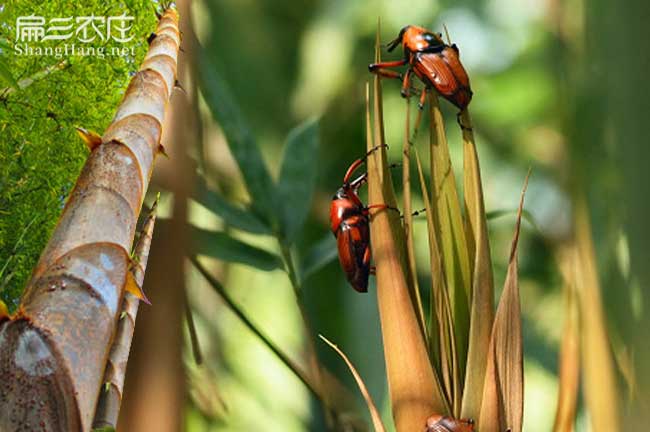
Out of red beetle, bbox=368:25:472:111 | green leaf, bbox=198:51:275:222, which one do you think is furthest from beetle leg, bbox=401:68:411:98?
green leaf, bbox=198:51:275:222

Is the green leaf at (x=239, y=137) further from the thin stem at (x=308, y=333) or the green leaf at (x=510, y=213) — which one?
the green leaf at (x=510, y=213)

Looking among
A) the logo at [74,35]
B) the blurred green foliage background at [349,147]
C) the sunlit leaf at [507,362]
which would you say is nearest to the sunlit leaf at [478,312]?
the sunlit leaf at [507,362]

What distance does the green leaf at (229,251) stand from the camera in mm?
876

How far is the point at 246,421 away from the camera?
0.84 meters

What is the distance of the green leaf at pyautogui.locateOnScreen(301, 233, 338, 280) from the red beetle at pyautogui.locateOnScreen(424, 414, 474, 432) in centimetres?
36

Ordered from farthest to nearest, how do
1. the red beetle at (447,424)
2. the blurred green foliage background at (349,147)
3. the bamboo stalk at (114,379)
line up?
the blurred green foliage background at (349,147), the red beetle at (447,424), the bamboo stalk at (114,379)

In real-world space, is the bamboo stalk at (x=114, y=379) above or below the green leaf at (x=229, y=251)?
below

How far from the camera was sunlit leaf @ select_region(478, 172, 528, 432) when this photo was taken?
20.0 inches

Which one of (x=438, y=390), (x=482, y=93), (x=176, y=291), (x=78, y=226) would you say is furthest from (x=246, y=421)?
(x=78, y=226)

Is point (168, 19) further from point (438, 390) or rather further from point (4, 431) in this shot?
point (4, 431)

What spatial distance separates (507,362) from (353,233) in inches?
10.0

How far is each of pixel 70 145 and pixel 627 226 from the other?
2.30ft

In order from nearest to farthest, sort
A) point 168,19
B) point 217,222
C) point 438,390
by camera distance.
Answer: point 438,390 < point 168,19 < point 217,222

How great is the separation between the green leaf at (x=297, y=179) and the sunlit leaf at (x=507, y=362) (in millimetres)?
400
